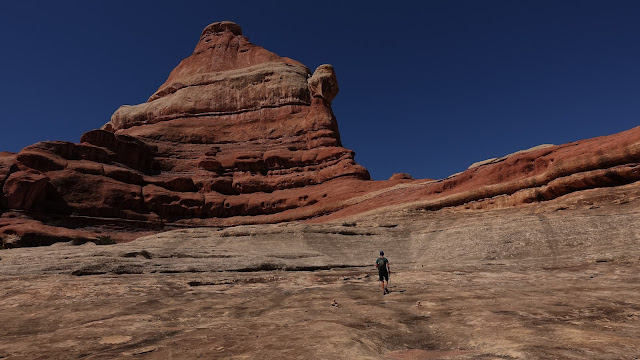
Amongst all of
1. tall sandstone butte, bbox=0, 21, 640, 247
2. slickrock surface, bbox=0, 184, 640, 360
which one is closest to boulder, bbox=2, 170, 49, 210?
tall sandstone butte, bbox=0, 21, 640, 247

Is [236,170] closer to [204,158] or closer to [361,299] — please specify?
[204,158]

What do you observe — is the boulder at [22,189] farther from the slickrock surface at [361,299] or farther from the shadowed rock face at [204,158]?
the slickrock surface at [361,299]

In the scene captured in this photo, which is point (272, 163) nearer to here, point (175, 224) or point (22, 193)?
point (175, 224)

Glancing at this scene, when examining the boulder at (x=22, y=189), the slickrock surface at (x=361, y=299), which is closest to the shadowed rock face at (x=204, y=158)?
the boulder at (x=22, y=189)

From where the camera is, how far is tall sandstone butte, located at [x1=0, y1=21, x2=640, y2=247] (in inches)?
1000

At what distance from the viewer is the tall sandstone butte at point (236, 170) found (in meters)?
25.4

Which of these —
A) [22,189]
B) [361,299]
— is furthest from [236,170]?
[361,299]

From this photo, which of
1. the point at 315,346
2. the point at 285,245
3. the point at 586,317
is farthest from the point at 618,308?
the point at 285,245

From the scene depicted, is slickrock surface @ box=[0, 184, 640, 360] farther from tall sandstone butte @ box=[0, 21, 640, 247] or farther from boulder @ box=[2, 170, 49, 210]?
boulder @ box=[2, 170, 49, 210]

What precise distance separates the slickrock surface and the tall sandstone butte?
17.9ft

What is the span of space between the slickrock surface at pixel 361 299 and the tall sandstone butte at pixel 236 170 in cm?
547

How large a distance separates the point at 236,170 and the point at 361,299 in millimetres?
53496

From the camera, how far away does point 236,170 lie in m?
60.1

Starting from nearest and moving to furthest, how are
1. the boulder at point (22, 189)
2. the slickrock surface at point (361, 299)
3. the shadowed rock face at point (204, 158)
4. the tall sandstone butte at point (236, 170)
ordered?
the slickrock surface at point (361, 299) → the tall sandstone butte at point (236, 170) → the boulder at point (22, 189) → the shadowed rock face at point (204, 158)
